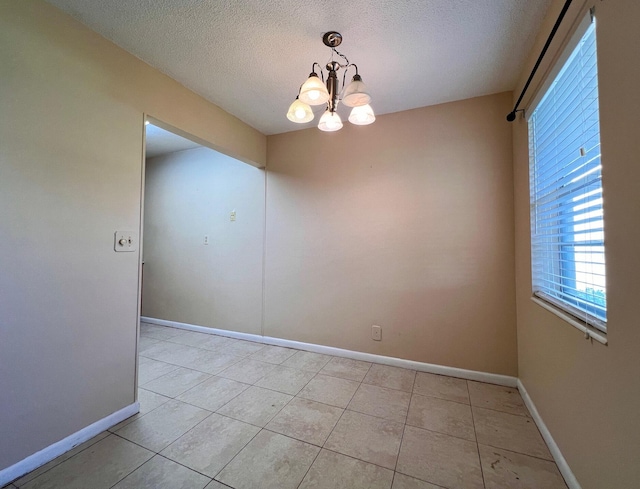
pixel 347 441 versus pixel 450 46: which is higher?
pixel 450 46

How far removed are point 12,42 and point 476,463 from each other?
3088 mm


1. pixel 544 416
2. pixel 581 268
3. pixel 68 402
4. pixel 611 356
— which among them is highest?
pixel 581 268

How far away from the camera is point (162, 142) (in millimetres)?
3326

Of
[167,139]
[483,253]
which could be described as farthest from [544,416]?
[167,139]

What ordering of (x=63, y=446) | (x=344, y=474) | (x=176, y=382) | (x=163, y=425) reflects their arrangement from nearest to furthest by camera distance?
(x=344, y=474), (x=63, y=446), (x=163, y=425), (x=176, y=382)

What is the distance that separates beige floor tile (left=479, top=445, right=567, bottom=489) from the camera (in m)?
1.23

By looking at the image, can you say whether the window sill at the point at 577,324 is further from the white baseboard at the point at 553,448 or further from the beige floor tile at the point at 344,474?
the beige floor tile at the point at 344,474

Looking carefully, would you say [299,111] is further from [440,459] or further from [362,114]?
[440,459]

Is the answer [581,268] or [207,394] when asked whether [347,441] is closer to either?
[207,394]

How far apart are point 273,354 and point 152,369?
1091 millimetres

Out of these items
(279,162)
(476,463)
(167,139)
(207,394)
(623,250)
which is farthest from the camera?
(167,139)

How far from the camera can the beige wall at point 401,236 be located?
85.5 inches

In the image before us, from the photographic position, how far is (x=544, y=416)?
1.54 m

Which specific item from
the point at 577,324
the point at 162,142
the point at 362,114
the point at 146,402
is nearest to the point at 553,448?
the point at 577,324
